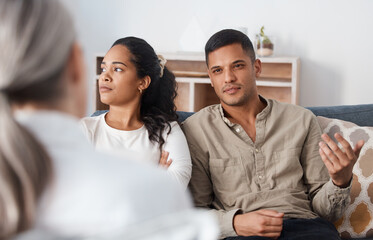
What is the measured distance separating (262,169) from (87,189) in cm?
130

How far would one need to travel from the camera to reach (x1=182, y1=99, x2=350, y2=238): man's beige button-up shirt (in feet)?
5.81

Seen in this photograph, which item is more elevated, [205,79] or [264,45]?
[264,45]

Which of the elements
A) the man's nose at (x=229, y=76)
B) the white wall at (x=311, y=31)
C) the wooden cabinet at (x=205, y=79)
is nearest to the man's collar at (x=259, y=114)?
the man's nose at (x=229, y=76)

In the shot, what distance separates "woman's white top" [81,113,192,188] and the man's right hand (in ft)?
0.80

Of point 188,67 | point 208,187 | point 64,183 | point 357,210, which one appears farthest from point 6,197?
point 188,67

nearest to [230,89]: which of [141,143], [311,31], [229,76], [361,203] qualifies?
[229,76]

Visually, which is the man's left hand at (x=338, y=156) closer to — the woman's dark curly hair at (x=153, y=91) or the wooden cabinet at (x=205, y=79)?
the woman's dark curly hair at (x=153, y=91)

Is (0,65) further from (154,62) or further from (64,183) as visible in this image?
(154,62)

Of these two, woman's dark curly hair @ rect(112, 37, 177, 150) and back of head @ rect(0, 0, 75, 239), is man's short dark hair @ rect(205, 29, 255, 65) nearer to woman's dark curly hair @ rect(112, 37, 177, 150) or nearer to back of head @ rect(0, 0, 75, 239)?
woman's dark curly hair @ rect(112, 37, 177, 150)

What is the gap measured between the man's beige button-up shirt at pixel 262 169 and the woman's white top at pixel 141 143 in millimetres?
87

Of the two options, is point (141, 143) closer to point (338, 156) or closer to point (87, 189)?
point (338, 156)

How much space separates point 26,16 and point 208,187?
1.35 m

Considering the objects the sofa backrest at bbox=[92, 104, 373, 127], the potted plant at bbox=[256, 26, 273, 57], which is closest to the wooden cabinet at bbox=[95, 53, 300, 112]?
the potted plant at bbox=[256, 26, 273, 57]

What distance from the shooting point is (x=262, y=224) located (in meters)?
1.63
